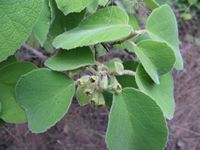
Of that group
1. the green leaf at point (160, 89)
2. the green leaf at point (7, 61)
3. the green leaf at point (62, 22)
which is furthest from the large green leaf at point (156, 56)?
the green leaf at point (7, 61)

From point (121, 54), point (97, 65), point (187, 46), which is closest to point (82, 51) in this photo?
point (97, 65)

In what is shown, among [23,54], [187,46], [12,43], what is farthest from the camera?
[187,46]

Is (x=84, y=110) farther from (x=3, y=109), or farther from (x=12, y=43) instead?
(x=12, y=43)

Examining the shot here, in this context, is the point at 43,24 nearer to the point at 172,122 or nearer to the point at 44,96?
the point at 44,96

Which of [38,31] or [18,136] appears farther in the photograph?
[18,136]

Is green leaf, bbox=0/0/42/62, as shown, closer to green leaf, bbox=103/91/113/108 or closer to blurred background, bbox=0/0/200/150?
green leaf, bbox=103/91/113/108
